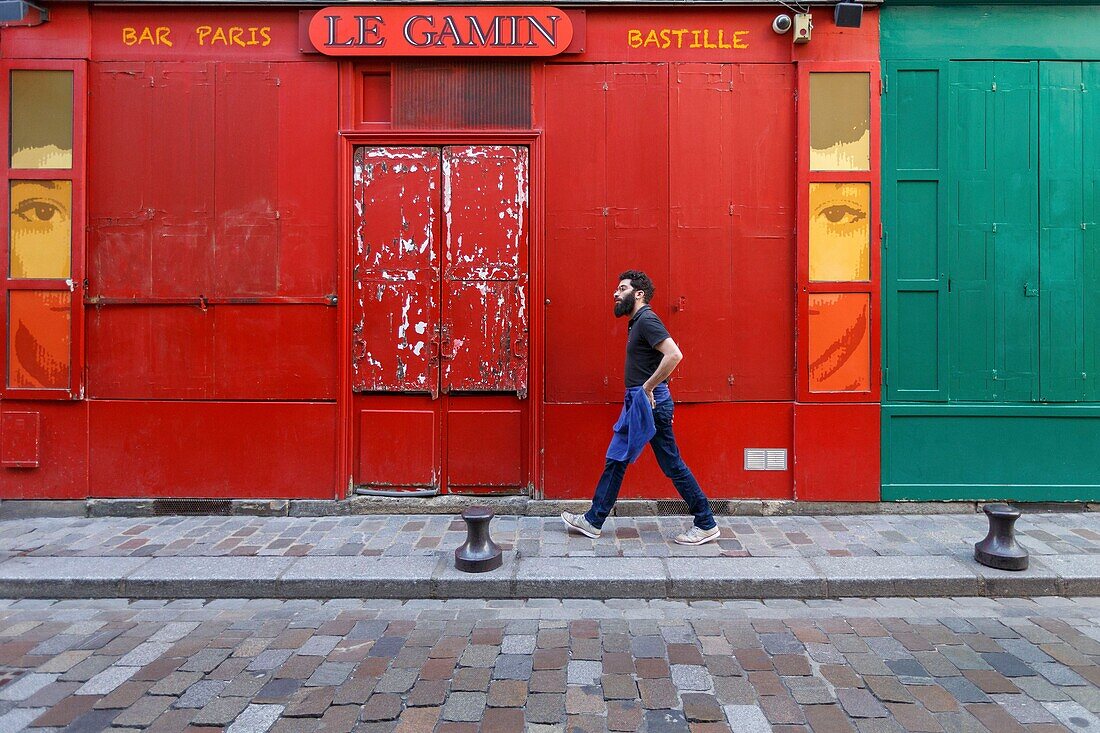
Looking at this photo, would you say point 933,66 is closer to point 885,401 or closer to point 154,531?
point 885,401

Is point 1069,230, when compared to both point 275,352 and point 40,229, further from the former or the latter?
point 40,229

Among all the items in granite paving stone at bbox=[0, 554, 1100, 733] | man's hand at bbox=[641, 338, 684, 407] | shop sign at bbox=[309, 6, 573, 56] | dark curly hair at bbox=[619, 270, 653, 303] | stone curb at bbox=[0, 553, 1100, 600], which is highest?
shop sign at bbox=[309, 6, 573, 56]

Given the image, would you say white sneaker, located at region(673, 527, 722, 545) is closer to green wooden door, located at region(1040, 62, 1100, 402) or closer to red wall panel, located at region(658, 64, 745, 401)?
red wall panel, located at region(658, 64, 745, 401)

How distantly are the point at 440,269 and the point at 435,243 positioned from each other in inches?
9.7

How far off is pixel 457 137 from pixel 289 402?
290 cm

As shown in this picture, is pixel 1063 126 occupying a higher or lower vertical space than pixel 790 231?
higher

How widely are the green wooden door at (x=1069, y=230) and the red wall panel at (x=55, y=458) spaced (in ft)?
29.1

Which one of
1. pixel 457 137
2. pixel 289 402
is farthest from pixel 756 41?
pixel 289 402

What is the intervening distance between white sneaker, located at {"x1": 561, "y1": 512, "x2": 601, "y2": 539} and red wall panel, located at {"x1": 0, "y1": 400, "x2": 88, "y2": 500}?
4.46 m

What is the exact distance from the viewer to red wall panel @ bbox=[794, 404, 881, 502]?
6.15 metres

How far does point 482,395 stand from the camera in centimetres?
630

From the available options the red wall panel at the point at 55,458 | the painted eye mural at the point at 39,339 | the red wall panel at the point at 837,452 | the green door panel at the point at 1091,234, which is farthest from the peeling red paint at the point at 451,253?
the green door panel at the point at 1091,234

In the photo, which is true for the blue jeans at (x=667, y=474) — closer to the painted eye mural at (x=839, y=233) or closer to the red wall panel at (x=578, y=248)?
the red wall panel at (x=578, y=248)

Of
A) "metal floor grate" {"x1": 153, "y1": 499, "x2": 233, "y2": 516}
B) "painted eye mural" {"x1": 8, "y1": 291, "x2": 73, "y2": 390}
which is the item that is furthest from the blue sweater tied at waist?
"painted eye mural" {"x1": 8, "y1": 291, "x2": 73, "y2": 390}
